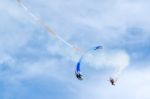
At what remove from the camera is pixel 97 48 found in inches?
5556

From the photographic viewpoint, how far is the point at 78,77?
15862cm

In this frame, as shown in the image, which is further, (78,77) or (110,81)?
(110,81)

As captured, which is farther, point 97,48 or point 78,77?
point 78,77

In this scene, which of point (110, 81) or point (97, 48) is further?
point (110, 81)

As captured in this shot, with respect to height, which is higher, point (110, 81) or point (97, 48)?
point (110, 81)

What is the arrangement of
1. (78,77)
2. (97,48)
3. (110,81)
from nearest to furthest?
(97,48)
(78,77)
(110,81)

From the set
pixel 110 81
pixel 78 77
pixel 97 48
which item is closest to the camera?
pixel 97 48

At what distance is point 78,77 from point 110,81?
58.4 ft

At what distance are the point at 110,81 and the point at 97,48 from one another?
111 ft

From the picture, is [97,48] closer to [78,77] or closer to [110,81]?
[78,77]

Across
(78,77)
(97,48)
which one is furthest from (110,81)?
(97,48)
